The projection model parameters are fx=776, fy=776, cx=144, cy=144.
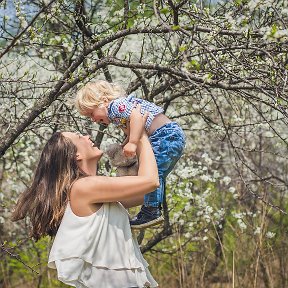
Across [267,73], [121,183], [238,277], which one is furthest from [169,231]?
[121,183]

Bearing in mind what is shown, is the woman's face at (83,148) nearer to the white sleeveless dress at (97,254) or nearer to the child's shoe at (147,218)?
the white sleeveless dress at (97,254)

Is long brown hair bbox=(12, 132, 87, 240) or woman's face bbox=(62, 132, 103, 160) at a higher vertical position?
woman's face bbox=(62, 132, 103, 160)

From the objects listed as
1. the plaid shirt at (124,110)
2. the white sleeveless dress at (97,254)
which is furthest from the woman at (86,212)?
the plaid shirt at (124,110)

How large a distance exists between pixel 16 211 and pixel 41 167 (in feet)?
0.71

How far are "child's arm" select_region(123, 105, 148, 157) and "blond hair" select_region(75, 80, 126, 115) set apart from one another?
0.19 m

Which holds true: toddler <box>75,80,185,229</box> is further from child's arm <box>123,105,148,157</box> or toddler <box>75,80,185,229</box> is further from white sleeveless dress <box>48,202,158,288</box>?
white sleeveless dress <box>48,202,158,288</box>

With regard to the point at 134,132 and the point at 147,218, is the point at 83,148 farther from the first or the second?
the point at 147,218

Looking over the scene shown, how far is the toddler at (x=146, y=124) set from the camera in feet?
11.1

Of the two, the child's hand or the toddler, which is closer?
the child's hand

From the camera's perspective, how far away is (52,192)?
10.5 feet

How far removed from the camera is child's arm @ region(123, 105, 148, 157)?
3107mm

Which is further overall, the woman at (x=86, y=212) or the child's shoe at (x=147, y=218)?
the child's shoe at (x=147, y=218)

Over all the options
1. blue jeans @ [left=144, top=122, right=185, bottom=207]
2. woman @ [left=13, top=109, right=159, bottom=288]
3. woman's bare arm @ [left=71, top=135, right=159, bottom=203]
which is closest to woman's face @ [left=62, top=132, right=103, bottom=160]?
woman @ [left=13, top=109, right=159, bottom=288]

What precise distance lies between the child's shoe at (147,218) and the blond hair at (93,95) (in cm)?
51
